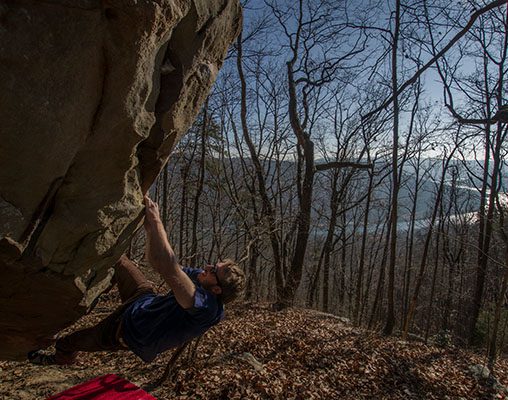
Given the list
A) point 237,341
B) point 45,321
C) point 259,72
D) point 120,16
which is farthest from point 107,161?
point 259,72

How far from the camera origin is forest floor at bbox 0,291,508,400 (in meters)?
4.88

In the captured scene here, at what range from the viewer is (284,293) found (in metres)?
11.1

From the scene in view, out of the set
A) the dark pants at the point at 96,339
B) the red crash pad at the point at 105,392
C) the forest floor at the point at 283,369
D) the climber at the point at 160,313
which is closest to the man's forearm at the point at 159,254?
the climber at the point at 160,313

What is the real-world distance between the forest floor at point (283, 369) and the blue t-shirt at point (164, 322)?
2472 millimetres

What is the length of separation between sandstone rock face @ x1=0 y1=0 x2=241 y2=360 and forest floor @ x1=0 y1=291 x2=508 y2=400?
2842mm

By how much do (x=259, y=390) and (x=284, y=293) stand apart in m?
6.05

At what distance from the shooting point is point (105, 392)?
296 cm

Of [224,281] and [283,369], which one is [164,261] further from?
[283,369]

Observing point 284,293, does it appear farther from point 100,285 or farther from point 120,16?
point 120,16

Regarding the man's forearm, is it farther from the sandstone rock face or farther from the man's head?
the man's head

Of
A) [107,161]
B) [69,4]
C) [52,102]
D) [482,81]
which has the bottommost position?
[107,161]

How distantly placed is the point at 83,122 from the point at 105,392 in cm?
254

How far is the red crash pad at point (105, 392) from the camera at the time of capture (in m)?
2.80

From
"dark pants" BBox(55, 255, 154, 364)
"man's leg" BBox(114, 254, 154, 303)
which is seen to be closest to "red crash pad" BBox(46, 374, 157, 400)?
"dark pants" BBox(55, 255, 154, 364)
